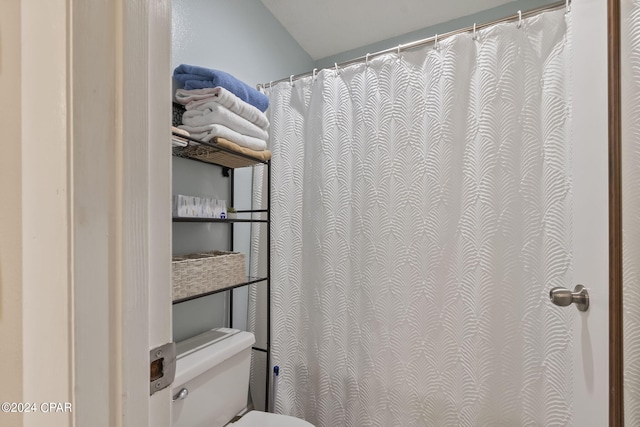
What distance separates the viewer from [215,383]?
3.48ft

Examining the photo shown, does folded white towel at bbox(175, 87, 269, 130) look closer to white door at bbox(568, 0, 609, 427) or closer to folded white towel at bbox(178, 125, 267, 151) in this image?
folded white towel at bbox(178, 125, 267, 151)

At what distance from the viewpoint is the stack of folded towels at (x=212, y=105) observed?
3.45 ft

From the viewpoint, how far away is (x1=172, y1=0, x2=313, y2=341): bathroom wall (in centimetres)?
114

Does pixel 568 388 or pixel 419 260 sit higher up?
pixel 419 260

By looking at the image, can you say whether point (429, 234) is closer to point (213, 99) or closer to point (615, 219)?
point (615, 219)

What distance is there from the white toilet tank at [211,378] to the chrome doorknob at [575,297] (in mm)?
1018

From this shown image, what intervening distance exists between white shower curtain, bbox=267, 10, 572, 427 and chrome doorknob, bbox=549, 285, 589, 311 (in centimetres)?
36

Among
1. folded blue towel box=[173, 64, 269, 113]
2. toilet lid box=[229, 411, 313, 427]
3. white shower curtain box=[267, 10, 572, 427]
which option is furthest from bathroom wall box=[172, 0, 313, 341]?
toilet lid box=[229, 411, 313, 427]

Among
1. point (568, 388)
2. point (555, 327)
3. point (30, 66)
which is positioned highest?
point (30, 66)

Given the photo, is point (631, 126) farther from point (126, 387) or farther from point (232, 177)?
point (232, 177)

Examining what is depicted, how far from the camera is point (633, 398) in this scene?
0.52 metres

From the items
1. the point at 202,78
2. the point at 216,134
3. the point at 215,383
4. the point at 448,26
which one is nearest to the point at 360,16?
→ the point at 448,26

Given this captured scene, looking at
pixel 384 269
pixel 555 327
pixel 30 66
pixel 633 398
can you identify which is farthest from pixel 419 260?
pixel 30 66

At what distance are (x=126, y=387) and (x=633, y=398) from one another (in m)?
0.78
